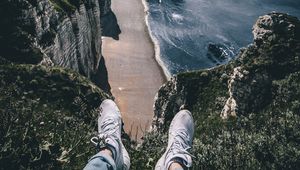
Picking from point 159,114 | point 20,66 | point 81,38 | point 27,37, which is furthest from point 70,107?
point 81,38

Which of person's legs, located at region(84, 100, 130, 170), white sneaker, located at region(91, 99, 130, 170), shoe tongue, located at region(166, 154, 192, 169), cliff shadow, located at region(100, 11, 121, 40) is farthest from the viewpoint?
cliff shadow, located at region(100, 11, 121, 40)

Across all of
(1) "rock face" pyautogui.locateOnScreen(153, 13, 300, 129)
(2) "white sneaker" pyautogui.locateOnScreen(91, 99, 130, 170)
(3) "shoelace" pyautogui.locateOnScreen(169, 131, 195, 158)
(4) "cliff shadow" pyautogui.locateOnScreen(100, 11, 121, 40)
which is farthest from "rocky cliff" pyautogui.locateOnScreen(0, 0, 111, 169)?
(4) "cliff shadow" pyautogui.locateOnScreen(100, 11, 121, 40)

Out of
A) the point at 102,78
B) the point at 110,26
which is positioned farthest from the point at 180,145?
the point at 110,26

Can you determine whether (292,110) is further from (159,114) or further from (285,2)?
(285,2)

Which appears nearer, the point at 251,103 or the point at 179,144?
the point at 179,144

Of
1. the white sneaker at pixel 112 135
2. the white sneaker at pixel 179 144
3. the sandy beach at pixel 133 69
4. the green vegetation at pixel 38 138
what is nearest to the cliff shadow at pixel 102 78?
the sandy beach at pixel 133 69

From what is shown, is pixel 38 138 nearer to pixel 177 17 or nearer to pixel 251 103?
pixel 251 103

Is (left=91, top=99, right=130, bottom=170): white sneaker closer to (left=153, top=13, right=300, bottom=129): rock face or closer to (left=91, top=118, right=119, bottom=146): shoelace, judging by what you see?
(left=91, top=118, right=119, bottom=146): shoelace
